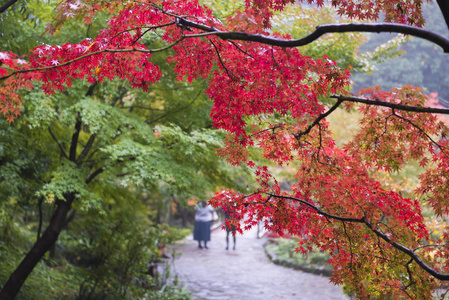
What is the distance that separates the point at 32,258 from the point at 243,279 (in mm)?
4807

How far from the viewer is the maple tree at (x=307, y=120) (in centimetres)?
250

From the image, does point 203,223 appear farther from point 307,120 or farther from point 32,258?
point 307,120

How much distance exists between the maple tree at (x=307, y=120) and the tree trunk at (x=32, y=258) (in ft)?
9.15

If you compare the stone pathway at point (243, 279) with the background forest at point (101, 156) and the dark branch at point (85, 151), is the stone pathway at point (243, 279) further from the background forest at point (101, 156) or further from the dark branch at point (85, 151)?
the dark branch at point (85, 151)

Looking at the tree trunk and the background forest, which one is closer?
the background forest

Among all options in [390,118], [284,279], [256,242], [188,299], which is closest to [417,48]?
[256,242]

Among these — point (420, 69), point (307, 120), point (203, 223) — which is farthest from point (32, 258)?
point (420, 69)

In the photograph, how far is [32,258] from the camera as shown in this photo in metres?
5.20

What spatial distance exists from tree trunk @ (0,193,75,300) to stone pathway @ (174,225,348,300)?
294cm

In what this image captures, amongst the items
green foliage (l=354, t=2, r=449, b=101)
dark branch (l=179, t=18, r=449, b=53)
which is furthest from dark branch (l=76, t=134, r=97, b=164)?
green foliage (l=354, t=2, r=449, b=101)

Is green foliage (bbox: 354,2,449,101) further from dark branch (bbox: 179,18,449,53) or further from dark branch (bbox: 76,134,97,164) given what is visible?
dark branch (bbox: 179,18,449,53)

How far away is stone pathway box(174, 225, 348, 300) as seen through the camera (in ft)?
24.3

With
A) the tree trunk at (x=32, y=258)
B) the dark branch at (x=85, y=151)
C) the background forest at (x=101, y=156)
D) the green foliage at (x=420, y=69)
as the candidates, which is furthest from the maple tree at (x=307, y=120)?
the green foliage at (x=420, y=69)

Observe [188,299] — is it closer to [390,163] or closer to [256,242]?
[390,163]
